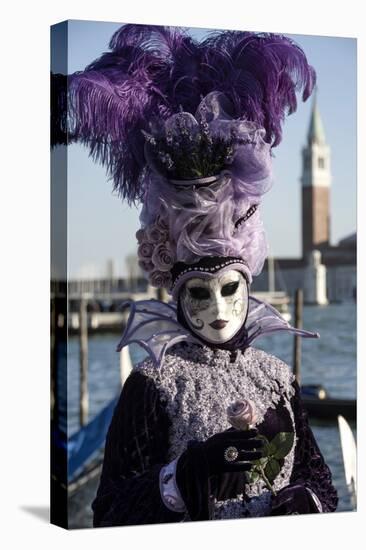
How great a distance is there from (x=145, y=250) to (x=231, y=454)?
1.11m

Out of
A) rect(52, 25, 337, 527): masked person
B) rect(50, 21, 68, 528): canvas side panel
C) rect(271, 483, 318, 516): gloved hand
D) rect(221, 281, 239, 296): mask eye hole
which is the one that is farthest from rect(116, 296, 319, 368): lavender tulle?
rect(271, 483, 318, 516): gloved hand

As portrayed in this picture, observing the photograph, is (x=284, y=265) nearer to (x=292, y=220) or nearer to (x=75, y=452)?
(x=292, y=220)

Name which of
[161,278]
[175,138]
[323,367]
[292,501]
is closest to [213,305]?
[161,278]

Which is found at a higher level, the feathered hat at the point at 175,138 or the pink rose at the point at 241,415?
the feathered hat at the point at 175,138

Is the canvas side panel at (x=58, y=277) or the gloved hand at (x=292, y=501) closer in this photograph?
the canvas side panel at (x=58, y=277)

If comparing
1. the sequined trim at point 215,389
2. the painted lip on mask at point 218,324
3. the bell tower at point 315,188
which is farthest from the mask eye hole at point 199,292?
the bell tower at point 315,188

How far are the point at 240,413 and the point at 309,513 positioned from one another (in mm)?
810

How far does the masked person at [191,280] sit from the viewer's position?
7.14 metres

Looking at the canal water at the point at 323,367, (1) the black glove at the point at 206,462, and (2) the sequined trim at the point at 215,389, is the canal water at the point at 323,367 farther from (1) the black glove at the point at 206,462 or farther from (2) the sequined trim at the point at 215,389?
(1) the black glove at the point at 206,462

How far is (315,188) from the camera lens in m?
9.09

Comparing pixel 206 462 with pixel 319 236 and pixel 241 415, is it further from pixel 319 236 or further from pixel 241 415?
pixel 319 236

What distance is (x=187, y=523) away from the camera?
288 inches

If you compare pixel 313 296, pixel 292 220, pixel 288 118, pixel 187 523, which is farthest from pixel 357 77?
pixel 313 296

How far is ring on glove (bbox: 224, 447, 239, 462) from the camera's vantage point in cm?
715
